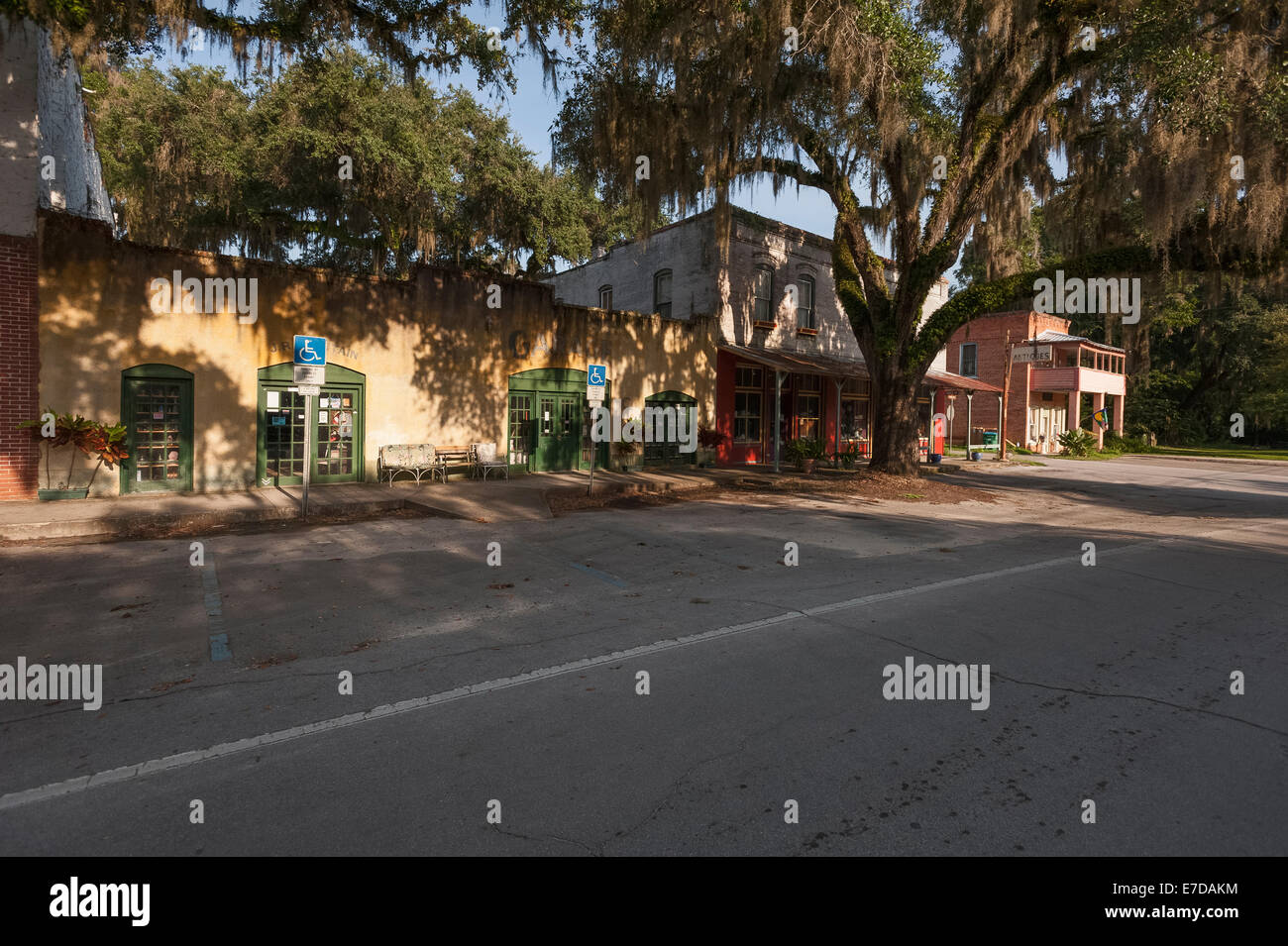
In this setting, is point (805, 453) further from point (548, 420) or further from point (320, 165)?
point (320, 165)

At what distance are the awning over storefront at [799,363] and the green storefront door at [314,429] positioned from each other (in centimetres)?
1101

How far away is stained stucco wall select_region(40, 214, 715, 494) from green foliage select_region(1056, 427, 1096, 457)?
85.6ft

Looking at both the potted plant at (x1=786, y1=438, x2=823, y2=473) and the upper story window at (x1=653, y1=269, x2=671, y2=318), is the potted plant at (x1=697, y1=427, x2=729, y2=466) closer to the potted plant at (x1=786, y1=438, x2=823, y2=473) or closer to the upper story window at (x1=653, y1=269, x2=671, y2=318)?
the potted plant at (x1=786, y1=438, x2=823, y2=473)

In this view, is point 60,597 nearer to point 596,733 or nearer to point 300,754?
point 300,754

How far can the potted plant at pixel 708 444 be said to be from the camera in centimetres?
2138

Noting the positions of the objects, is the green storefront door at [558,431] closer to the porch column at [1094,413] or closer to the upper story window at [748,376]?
the upper story window at [748,376]

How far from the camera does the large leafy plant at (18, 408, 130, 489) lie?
39.4 feet

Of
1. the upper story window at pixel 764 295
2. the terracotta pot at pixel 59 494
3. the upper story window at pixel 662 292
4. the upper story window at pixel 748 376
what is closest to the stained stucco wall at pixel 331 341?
the terracotta pot at pixel 59 494

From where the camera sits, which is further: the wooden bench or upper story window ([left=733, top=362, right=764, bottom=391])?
upper story window ([left=733, top=362, right=764, bottom=391])

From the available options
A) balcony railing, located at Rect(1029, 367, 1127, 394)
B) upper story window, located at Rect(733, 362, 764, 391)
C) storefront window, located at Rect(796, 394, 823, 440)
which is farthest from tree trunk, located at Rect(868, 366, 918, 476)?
balcony railing, located at Rect(1029, 367, 1127, 394)

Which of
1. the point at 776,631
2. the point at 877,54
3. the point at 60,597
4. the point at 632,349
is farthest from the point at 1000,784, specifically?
the point at 632,349

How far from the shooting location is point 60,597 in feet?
22.7

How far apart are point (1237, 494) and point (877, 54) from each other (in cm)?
1596

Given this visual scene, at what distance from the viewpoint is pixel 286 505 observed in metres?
12.2
